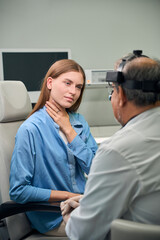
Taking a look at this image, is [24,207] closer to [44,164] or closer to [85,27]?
[44,164]

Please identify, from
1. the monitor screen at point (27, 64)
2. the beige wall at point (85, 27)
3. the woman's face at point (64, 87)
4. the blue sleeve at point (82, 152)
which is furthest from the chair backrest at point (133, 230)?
the beige wall at point (85, 27)

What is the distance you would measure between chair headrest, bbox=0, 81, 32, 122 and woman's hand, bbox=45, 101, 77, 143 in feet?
0.52

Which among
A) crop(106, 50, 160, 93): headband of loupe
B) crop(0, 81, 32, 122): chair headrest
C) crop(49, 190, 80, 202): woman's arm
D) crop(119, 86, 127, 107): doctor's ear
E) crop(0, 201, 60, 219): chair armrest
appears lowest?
crop(0, 201, 60, 219): chair armrest

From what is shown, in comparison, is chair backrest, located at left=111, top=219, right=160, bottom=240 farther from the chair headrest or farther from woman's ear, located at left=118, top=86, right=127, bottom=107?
the chair headrest

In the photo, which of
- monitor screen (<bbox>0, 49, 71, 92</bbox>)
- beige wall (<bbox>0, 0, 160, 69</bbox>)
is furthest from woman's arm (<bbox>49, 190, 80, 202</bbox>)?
beige wall (<bbox>0, 0, 160, 69</bbox>)

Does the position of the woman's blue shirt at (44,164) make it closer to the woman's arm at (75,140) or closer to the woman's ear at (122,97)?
the woman's arm at (75,140)

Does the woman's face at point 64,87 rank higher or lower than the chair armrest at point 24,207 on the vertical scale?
higher

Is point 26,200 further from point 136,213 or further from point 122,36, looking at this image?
point 122,36

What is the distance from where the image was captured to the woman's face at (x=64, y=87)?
4.73 feet

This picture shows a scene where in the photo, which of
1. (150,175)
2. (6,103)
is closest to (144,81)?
(150,175)

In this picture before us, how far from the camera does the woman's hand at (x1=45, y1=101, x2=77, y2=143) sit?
1.44m

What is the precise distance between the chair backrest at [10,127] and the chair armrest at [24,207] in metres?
0.12

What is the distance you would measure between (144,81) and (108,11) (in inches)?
97.9

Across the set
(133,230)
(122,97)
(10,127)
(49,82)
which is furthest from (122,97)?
(10,127)
